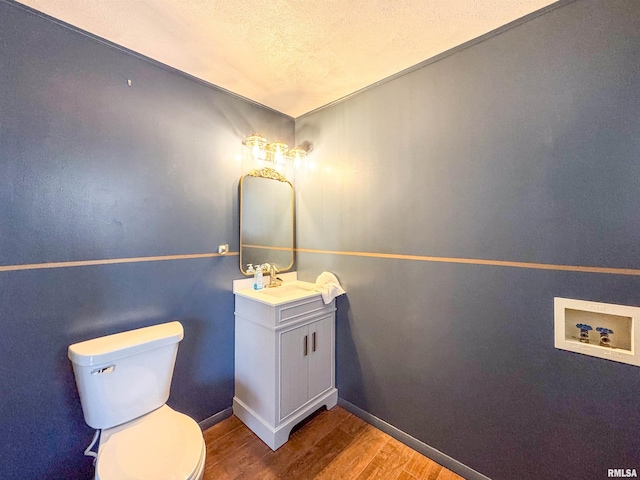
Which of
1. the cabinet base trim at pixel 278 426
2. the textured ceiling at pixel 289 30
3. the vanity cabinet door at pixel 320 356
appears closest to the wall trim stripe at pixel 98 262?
the vanity cabinet door at pixel 320 356

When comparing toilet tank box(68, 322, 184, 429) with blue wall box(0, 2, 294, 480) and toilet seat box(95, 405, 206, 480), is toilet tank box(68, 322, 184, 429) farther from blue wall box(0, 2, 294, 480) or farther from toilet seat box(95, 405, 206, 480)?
blue wall box(0, 2, 294, 480)

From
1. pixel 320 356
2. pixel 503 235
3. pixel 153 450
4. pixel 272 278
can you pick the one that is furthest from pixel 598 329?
pixel 153 450

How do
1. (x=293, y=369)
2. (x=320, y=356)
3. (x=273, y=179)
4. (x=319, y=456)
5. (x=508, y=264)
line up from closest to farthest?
1. (x=508, y=264)
2. (x=319, y=456)
3. (x=293, y=369)
4. (x=320, y=356)
5. (x=273, y=179)

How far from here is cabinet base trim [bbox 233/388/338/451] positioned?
5.37 ft

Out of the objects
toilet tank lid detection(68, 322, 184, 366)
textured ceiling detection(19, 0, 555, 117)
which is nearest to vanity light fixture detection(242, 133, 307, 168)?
textured ceiling detection(19, 0, 555, 117)

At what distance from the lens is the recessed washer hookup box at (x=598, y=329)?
1.05 meters

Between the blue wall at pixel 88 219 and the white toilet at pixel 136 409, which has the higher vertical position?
the blue wall at pixel 88 219

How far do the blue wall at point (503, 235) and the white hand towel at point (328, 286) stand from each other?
16cm

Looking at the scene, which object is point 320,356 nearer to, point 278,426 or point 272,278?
point 278,426

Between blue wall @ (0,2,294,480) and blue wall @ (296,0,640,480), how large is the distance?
1.14 m

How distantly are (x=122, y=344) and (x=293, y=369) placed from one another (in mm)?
1020

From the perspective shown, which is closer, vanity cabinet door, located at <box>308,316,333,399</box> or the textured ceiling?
the textured ceiling

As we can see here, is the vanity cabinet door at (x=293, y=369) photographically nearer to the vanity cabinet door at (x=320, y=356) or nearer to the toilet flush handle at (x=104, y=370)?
the vanity cabinet door at (x=320, y=356)

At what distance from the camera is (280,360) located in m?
1.67
